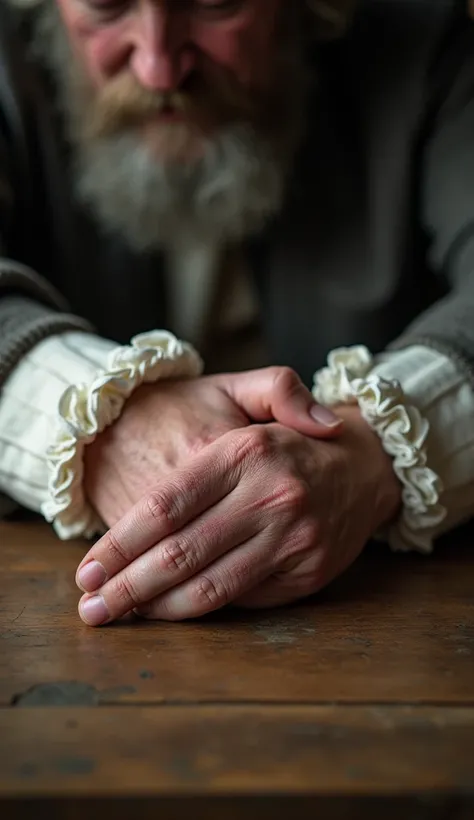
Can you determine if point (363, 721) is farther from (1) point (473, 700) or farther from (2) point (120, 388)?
(2) point (120, 388)

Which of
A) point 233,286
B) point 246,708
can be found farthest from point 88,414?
point 233,286

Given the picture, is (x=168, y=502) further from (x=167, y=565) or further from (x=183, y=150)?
(x=183, y=150)

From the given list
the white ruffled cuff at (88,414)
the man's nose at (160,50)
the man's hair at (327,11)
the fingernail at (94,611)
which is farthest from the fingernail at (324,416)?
the man's hair at (327,11)

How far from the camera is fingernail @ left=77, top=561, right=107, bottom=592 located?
1.89 feet

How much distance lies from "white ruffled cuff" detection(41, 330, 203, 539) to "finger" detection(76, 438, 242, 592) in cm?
10

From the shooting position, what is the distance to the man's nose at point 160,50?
37.7 inches

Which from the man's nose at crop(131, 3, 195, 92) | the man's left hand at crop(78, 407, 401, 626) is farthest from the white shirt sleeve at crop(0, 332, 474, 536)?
the man's nose at crop(131, 3, 195, 92)

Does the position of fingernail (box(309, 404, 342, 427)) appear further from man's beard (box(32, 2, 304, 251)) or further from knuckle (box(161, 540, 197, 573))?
man's beard (box(32, 2, 304, 251))

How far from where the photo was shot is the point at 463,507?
0.76 m

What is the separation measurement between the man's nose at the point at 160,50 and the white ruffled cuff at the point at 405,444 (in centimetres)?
47

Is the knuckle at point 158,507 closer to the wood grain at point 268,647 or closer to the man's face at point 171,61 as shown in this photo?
the wood grain at point 268,647

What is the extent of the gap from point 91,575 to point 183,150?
671mm

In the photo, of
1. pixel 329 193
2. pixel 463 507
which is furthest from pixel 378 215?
pixel 463 507

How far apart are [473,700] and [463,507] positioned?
296 millimetres
